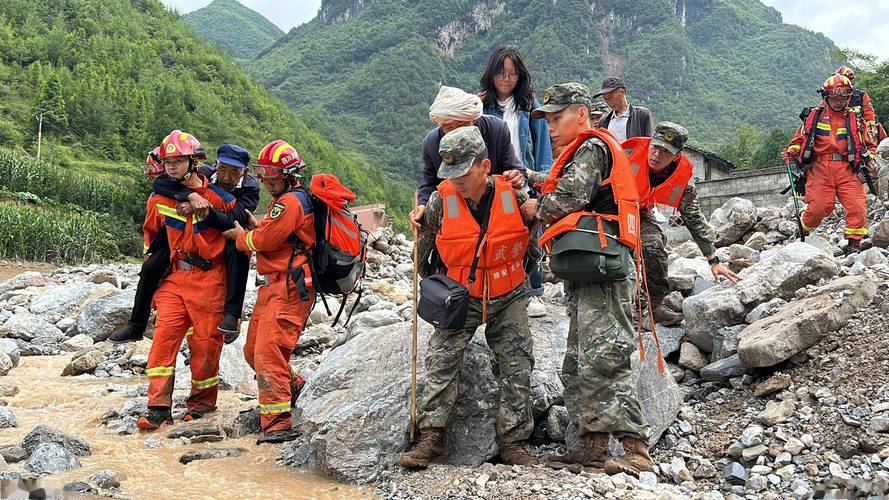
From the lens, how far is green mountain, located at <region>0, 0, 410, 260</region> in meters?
26.7

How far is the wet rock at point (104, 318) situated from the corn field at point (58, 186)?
18.5m

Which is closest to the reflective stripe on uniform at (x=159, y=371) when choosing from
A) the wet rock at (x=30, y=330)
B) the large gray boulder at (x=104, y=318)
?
the large gray boulder at (x=104, y=318)

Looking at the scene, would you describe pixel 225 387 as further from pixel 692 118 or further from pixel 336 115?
pixel 336 115

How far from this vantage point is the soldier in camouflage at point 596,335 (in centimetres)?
376

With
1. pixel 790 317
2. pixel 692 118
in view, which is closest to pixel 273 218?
pixel 790 317

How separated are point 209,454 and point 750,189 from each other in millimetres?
12394

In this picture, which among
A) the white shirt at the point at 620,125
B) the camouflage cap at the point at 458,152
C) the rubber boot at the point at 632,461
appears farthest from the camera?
the white shirt at the point at 620,125

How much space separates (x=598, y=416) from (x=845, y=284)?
246 cm

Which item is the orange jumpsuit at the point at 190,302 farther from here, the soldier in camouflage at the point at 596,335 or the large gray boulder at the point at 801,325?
the large gray boulder at the point at 801,325

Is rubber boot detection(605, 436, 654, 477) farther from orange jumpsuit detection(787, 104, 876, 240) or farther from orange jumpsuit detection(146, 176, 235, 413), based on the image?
orange jumpsuit detection(787, 104, 876, 240)

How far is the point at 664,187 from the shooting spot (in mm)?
4820

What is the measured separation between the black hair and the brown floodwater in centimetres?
283

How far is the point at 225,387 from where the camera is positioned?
6793 millimetres

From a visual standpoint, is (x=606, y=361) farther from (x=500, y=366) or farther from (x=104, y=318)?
(x=104, y=318)
